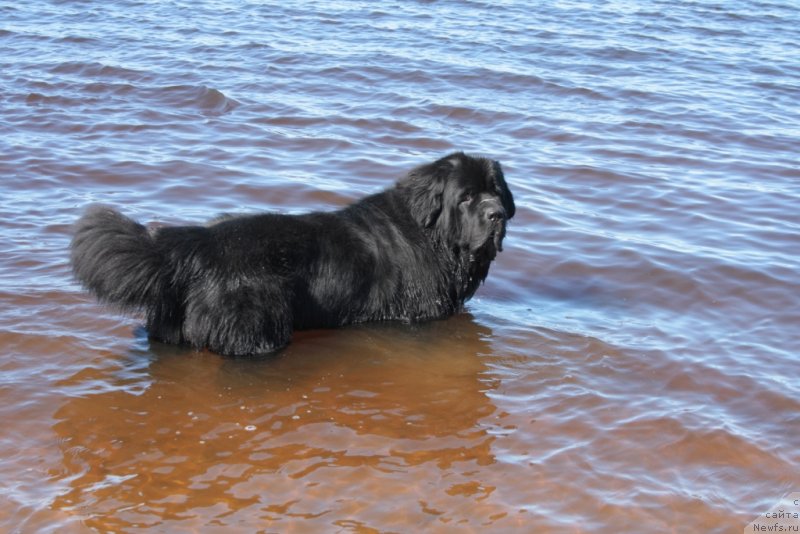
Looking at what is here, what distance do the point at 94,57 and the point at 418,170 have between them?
8890mm

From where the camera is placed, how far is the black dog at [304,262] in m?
5.59

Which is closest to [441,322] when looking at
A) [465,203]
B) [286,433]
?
[465,203]

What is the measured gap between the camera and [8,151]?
9742mm

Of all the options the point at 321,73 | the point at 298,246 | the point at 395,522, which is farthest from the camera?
the point at 321,73

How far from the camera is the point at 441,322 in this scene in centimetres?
672

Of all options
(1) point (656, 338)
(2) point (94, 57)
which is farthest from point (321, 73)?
(1) point (656, 338)

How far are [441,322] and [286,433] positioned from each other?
1.92 metres

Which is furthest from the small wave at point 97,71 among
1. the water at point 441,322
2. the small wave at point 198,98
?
the small wave at point 198,98

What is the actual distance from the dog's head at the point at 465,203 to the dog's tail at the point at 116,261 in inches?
74.4

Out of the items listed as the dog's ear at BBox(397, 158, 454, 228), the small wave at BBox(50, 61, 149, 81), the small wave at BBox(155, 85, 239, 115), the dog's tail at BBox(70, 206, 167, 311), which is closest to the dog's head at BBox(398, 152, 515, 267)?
the dog's ear at BBox(397, 158, 454, 228)

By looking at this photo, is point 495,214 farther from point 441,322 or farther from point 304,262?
point 304,262

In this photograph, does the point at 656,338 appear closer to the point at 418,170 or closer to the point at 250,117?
the point at 418,170

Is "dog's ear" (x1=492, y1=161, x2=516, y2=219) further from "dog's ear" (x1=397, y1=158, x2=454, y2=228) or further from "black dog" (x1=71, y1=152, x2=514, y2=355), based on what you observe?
"dog's ear" (x1=397, y1=158, x2=454, y2=228)

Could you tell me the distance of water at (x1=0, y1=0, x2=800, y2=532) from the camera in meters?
4.59
